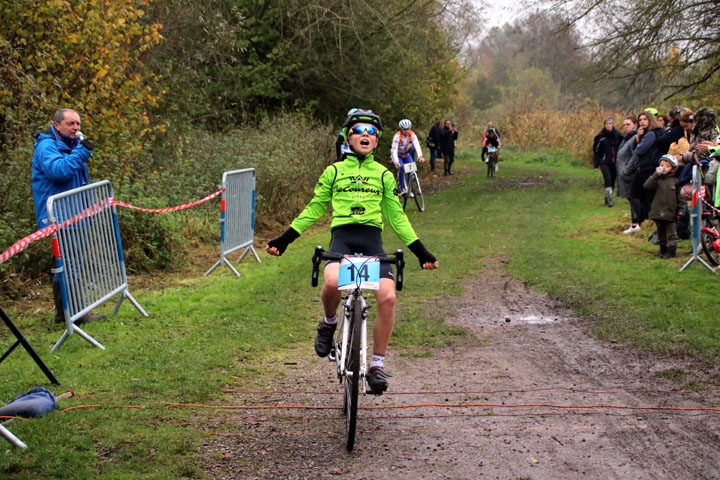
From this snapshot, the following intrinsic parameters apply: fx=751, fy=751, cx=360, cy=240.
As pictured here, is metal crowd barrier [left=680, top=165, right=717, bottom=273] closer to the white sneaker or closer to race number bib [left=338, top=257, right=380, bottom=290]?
the white sneaker

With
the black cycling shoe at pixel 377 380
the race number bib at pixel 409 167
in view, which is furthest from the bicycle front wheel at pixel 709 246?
the race number bib at pixel 409 167

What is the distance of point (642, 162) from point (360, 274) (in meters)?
9.75

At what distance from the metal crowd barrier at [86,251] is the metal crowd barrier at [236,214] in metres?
2.93

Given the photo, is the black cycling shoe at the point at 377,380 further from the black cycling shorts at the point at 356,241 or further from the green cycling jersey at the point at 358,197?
the green cycling jersey at the point at 358,197

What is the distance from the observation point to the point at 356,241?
18.0ft

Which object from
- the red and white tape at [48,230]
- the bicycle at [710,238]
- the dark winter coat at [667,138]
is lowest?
the bicycle at [710,238]

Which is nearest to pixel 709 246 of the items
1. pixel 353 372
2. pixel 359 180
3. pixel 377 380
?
pixel 359 180

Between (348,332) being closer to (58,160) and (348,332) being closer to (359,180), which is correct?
(359,180)

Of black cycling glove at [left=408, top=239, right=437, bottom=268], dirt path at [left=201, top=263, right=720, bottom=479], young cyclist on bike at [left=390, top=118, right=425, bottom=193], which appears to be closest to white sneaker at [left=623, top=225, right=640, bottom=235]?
young cyclist on bike at [left=390, top=118, right=425, bottom=193]

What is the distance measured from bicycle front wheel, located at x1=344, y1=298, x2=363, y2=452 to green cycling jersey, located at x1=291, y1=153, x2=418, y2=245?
75 centimetres

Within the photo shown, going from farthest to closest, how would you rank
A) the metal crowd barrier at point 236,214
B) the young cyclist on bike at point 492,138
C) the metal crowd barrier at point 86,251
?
the young cyclist on bike at point 492,138
the metal crowd barrier at point 236,214
the metal crowd barrier at point 86,251

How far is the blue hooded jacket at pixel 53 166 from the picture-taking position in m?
7.49

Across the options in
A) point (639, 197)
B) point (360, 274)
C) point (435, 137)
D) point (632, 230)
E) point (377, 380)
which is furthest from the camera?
point (435, 137)

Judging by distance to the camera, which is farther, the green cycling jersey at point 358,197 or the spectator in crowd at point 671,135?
the spectator in crowd at point 671,135
